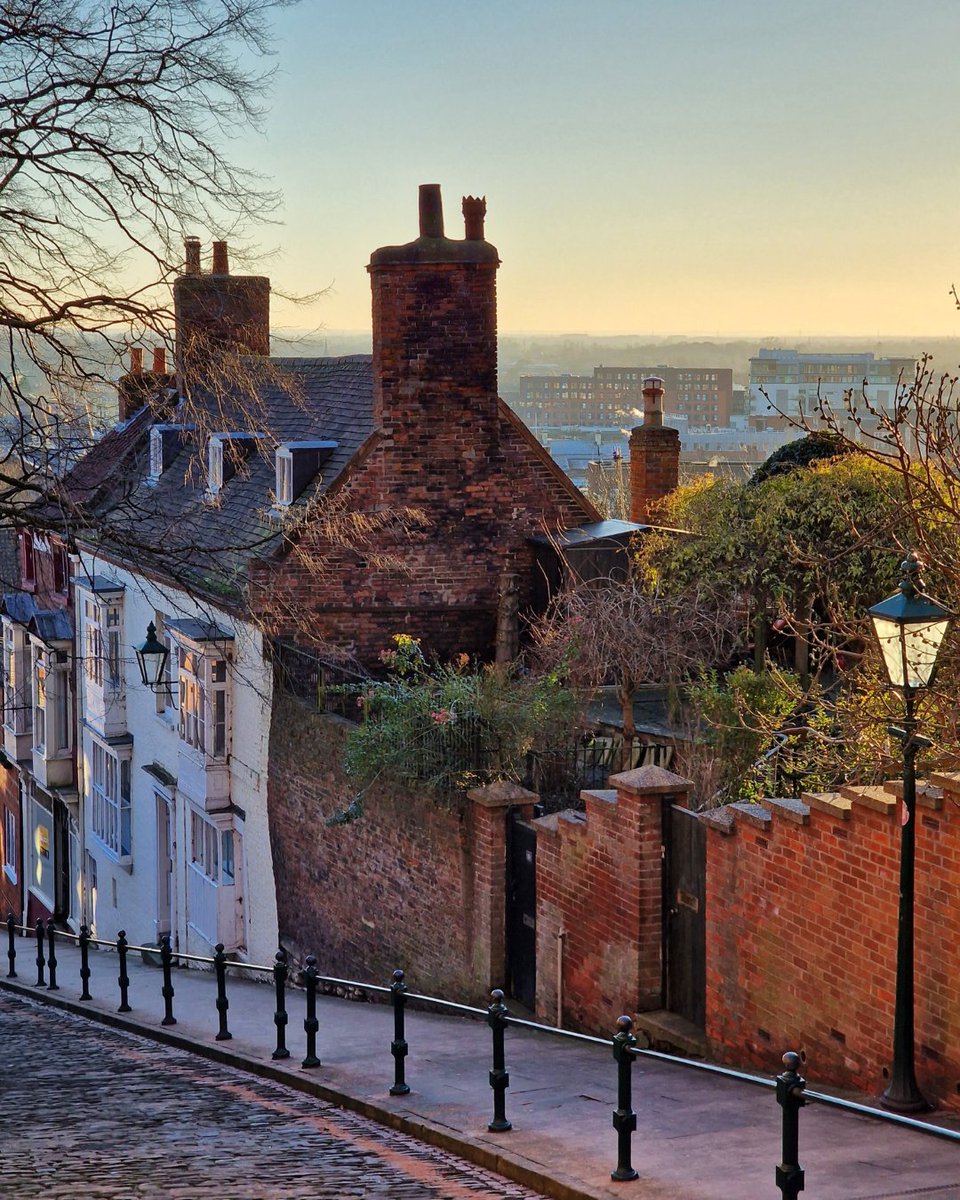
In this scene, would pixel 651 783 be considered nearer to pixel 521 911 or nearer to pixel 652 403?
pixel 521 911

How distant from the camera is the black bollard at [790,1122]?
6832mm

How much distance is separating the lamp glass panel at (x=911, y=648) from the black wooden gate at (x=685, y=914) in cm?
312

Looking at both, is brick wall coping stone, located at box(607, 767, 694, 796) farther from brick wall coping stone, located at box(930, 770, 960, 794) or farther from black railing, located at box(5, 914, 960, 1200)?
Answer: brick wall coping stone, located at box(930, 770, 960, 794)

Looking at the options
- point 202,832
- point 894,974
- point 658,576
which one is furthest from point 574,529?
point 894,974

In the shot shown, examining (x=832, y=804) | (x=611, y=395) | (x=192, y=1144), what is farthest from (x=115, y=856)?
(x=611, y=395)

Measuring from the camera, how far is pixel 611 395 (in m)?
176

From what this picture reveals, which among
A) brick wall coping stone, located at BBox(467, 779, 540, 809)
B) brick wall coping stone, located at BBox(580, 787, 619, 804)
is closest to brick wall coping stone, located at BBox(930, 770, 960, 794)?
brick wall coping stone, located at BBox(580, 787, 619, 804)

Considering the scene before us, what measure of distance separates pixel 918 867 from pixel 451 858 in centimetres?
629

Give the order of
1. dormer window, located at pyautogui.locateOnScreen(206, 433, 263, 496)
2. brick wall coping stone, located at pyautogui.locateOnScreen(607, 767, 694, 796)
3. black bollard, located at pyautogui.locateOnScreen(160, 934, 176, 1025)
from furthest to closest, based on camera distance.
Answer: dormer window, located at pyautogui.locateOnScreen(206, 433, 263, 496) → black bollard, located at pyautogui.locateOnScreen(160, 934, 176, 1025) → brick wall coping stone, located at pyautogui.locateOnScreen(607, 767, 694, 796)

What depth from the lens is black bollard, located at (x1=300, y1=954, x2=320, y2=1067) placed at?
11594 mm

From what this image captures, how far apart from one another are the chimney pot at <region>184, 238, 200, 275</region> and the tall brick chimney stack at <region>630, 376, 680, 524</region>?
14.0 meters

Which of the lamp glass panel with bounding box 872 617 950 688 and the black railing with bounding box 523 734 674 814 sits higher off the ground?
the lamp glass panel with bounding box 872 617 950 688

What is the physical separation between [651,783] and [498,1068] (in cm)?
340

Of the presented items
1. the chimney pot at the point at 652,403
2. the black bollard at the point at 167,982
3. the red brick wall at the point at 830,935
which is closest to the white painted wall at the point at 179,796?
the black bollard at the point at 167,982
